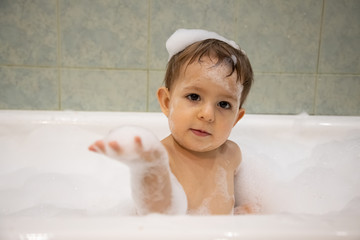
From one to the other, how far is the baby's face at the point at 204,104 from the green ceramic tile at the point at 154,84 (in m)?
0.60

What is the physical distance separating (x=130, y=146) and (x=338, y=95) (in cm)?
133

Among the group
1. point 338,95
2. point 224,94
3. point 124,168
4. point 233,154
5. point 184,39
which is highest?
point 184,39

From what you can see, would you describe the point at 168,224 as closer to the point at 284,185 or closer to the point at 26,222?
the point at 26,222

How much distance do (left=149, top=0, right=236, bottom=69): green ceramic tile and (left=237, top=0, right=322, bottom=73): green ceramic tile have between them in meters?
0.07

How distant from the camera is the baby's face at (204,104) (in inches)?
30.8

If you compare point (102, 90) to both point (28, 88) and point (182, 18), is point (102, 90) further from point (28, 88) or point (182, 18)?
point (182, 18)

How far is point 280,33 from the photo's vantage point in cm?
143

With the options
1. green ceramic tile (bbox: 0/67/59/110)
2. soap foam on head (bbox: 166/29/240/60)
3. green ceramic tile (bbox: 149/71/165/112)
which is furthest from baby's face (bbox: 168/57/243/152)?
green ceramic tile (bbox: 0/67/59/110)

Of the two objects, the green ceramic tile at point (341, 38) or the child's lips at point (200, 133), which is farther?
the green ceramic tile at point (341, 38)

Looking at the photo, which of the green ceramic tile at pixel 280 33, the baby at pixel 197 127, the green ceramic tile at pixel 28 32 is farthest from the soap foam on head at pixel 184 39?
the green ceramic tile at pixel 28 32

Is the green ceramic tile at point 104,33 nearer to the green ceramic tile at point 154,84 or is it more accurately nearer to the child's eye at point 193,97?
the green ceramic tile at point 154,84

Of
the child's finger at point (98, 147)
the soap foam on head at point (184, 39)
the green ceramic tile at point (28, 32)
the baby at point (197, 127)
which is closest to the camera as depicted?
the child's finger at point (98, 147)

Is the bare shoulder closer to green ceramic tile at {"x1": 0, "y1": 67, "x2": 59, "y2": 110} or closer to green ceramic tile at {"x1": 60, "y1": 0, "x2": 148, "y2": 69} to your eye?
green ceramic tile at {"x1": 60, "y1": 0, "x2": 148, "y2": 69}

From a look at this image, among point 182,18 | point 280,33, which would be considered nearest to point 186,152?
point 182,18
